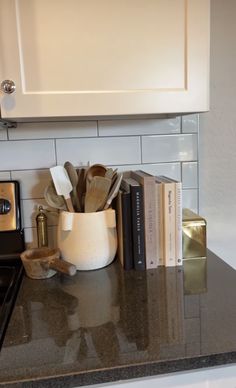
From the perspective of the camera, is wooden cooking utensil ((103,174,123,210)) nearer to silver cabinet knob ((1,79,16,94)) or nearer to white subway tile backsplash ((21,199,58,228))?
white subway tile backsplash ((21,199,58,228))

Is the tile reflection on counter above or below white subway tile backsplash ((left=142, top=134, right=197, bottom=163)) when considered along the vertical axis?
below

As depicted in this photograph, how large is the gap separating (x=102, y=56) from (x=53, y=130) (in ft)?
1.22

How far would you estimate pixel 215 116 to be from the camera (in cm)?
124

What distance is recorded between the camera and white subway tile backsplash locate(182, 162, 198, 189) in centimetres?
124

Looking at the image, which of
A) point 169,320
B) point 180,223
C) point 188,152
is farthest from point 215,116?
point 169,320

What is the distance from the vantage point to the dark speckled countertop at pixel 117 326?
62cm

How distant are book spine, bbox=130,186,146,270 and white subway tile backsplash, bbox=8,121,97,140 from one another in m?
0.29

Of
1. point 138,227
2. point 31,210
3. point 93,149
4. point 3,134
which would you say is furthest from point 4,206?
point 138,227

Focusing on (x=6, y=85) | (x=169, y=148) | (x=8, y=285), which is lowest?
(x=8, y=285)

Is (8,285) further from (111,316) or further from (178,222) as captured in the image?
(178,222)

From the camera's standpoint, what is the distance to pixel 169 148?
4.00 ft

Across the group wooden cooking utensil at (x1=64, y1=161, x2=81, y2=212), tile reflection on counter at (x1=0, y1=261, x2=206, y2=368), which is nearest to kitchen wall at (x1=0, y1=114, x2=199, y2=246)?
wooden cooking utensil at (x1=64, y1=161, x2=81, y2=212)

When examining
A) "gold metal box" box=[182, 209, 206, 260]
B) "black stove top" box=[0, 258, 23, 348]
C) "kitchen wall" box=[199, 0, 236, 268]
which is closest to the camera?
"black stove top" box=[0, 258, 23, 348]

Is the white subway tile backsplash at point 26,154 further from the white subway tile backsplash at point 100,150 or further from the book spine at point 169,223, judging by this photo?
the book spine at point 169,223
